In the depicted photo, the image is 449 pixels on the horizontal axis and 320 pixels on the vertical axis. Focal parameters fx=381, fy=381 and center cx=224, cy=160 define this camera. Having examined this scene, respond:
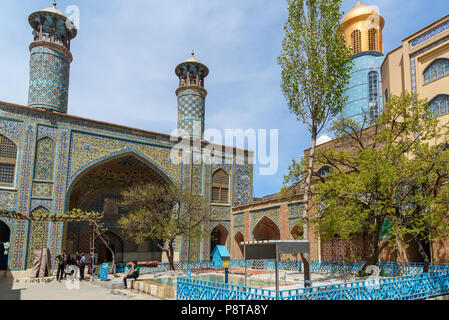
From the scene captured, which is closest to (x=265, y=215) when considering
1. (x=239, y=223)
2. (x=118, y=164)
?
(x=239, y=223)

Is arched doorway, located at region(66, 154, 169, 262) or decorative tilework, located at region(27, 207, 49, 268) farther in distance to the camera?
arched doorway, located at region(66, 154, 169, 262)

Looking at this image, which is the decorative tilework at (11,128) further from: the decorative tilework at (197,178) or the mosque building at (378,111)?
the mosque building at (378,111)

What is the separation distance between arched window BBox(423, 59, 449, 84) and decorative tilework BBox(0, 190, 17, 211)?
16.6 m

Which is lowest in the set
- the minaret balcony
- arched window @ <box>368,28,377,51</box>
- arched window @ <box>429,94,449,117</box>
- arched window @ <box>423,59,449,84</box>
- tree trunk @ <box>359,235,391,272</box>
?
tree trunk @ <box>359,235,391,272</box>

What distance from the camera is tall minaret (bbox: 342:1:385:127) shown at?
1081 inches

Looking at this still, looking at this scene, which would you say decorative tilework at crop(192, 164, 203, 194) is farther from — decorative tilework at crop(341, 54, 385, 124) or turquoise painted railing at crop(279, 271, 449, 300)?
turquoise painted railing at crop(279, 271, 449, 300)

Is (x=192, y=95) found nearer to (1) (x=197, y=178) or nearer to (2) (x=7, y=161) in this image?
(1) (x=197, y=178)

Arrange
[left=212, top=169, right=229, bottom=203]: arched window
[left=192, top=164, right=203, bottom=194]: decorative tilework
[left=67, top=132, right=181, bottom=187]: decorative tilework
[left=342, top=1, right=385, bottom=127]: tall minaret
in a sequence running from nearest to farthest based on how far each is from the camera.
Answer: [left=67, top=132, right=181, bottom=187]: decorative tilework, [left=192, top=164, right=203, bottom=194]: decorative tilework, [left=212, top=169, right=229, bottom=203]: arched window, [left=342, top=1, right=385, bottom=127]: tall minaret

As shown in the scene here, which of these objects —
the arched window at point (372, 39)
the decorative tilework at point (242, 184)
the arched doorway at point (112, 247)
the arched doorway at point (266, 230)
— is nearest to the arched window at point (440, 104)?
the arched doorway at point (266, 230)

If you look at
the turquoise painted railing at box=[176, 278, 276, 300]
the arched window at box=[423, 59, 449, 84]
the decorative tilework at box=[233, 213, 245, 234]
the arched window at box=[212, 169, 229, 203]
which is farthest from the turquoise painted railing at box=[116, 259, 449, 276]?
the arched window at box=[423, 59, 449, 84]

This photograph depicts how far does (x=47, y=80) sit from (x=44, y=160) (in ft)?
14.0

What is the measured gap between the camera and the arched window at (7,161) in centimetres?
1555
